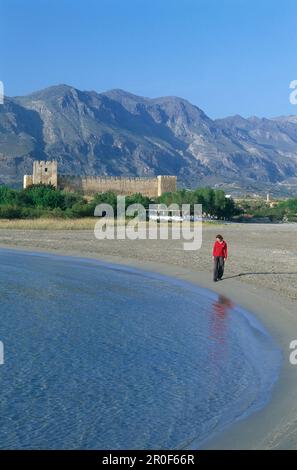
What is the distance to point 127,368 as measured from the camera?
10.5 m

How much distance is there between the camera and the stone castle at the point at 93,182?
66.5 metres

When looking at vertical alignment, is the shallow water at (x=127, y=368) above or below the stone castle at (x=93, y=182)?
below

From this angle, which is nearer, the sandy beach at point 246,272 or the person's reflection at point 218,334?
the sandy beach at point 246,272

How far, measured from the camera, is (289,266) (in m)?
21.7

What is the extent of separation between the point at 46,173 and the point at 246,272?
160ft

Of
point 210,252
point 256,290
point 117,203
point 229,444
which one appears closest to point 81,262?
point 210,252

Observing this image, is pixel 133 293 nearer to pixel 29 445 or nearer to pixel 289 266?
pixel 289 266

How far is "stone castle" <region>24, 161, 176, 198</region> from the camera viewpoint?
6650cm

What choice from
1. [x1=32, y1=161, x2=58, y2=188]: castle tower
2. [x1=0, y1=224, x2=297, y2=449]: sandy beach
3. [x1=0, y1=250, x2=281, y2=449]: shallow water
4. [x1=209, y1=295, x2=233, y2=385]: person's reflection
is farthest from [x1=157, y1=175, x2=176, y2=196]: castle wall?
[x1=209, y1=295, x2=233, y2=385]: person's reflection

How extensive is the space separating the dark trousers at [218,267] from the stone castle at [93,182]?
153ft

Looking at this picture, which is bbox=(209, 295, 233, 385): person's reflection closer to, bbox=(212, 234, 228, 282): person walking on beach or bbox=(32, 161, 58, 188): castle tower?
bbox=(212, 234, 228, 282): person walking on beach

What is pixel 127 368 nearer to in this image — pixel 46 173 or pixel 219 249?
pixel 219 249
